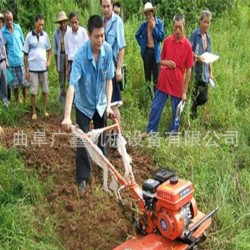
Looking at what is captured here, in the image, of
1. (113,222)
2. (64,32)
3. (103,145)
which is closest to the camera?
(113,222)

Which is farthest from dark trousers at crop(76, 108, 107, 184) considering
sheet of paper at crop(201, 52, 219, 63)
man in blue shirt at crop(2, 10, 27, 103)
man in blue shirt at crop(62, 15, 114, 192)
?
man in blue shirt at crop(2, 10, 27, 103)

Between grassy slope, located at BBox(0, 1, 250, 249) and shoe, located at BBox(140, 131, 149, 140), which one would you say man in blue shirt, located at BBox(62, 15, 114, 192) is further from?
Answer: shoe, located at BBox(140, 131, 149, 140)

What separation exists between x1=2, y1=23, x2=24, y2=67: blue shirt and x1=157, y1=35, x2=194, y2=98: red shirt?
2.47 metres

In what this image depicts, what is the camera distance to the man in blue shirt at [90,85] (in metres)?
4.14

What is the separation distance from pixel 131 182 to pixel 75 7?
307 inches

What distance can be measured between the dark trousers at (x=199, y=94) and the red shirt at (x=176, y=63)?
0.53 meters

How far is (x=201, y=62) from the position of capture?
19.8 ft

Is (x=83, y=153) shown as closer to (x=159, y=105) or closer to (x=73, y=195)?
(x=73, y=195)

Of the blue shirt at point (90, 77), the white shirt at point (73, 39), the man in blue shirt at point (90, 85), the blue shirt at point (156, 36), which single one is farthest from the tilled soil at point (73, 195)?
the blue shirt at point (156, 36)

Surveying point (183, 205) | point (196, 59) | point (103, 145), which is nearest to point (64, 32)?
point (196, 59)

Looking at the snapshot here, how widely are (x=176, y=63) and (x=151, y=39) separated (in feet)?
3.76

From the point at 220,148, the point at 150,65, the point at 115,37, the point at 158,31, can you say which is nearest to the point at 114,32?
the point at 115,37

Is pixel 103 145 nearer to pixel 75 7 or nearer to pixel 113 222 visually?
pixel 113 222

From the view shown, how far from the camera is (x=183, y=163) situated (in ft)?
16.8
